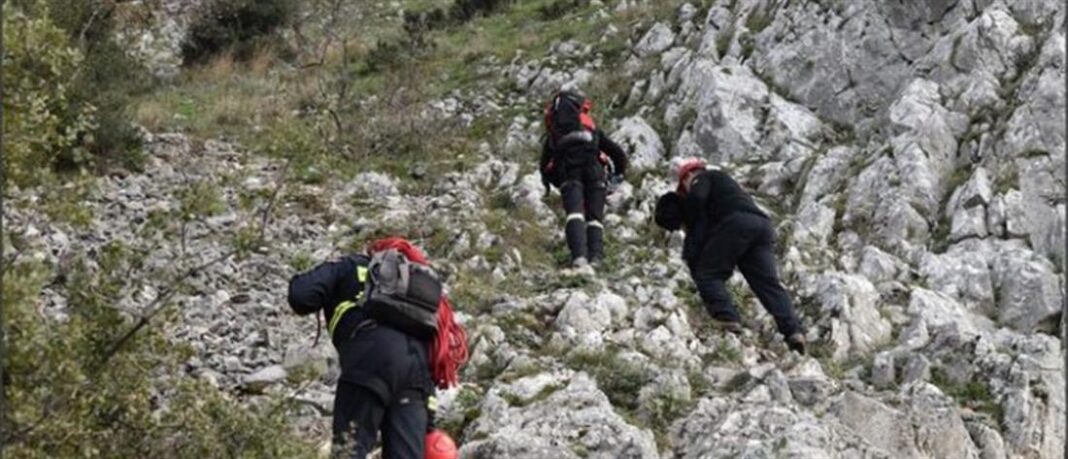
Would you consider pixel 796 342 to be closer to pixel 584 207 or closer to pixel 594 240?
pixel 594 240

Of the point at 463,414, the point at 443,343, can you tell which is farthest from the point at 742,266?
the point at 443,343

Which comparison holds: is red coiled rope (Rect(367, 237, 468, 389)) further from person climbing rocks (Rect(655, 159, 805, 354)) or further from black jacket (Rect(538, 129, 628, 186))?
black jacket (Rect(538, 129, 628, 186))

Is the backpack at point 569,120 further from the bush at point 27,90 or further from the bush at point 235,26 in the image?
the bush at point 235,26

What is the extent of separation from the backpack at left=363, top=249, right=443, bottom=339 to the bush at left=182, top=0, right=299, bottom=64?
17.6m

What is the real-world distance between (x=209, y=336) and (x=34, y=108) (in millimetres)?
4556

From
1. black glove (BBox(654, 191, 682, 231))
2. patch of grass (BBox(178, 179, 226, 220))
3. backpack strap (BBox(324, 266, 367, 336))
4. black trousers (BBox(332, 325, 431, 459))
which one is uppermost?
patch of grass (BBox(178, 179, 226, 220))

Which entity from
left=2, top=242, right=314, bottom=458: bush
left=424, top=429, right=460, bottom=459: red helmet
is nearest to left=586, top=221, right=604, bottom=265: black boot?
left=424, top=429, right=460, bottom=459: red helmet

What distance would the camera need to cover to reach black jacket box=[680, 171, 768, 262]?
11117 mm

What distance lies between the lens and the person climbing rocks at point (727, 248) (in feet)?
36.0

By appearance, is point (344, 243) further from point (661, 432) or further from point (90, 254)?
point (661, 432)

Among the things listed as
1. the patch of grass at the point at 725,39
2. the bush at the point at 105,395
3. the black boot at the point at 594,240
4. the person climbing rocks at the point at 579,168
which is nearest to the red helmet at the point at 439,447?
Answer: the bush at the point at 105,395

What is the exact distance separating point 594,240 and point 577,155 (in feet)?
2.96

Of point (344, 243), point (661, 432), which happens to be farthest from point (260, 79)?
point (661, 432)

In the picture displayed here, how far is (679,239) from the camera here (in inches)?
553
